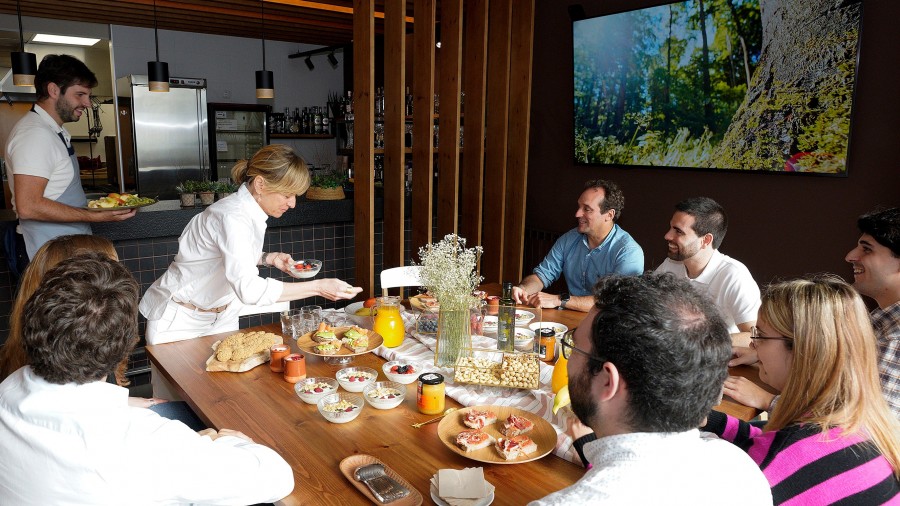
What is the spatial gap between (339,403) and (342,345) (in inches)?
19.7

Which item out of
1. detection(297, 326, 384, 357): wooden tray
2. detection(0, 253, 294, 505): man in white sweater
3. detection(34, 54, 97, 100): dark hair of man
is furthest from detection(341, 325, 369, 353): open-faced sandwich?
detection(34, 54, 97, 100): dark hair of man

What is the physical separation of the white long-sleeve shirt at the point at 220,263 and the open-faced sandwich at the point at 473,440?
119 centimetres

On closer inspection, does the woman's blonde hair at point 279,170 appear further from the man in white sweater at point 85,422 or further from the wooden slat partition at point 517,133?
the wooden slat partition at point 517,133

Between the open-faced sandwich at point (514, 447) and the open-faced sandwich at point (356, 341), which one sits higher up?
the open-faced sandwich at point (356, 341)

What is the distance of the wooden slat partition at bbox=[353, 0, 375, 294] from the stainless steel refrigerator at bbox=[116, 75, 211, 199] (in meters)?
3.83

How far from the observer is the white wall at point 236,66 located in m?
7.84

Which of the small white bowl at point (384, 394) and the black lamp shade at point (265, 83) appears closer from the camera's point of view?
the small white bowl at point (384, 394)

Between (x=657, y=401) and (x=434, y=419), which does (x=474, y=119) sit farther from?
(x=657, y=401)

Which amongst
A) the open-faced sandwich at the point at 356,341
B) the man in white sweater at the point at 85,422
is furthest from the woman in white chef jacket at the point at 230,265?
the man in white sweater at the point at 85,422

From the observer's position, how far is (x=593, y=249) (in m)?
3.59

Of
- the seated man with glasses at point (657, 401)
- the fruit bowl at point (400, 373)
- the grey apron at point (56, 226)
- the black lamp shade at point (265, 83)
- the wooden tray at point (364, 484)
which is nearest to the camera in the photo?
the seated man with glasses at point (657, 401)

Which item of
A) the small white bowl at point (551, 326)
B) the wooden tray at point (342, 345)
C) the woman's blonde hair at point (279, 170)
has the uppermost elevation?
the woman's blonde hair at point (279, 170)

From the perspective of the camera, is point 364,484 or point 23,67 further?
point 23,67

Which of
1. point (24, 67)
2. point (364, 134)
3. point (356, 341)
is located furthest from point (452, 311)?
point (24, 67)
